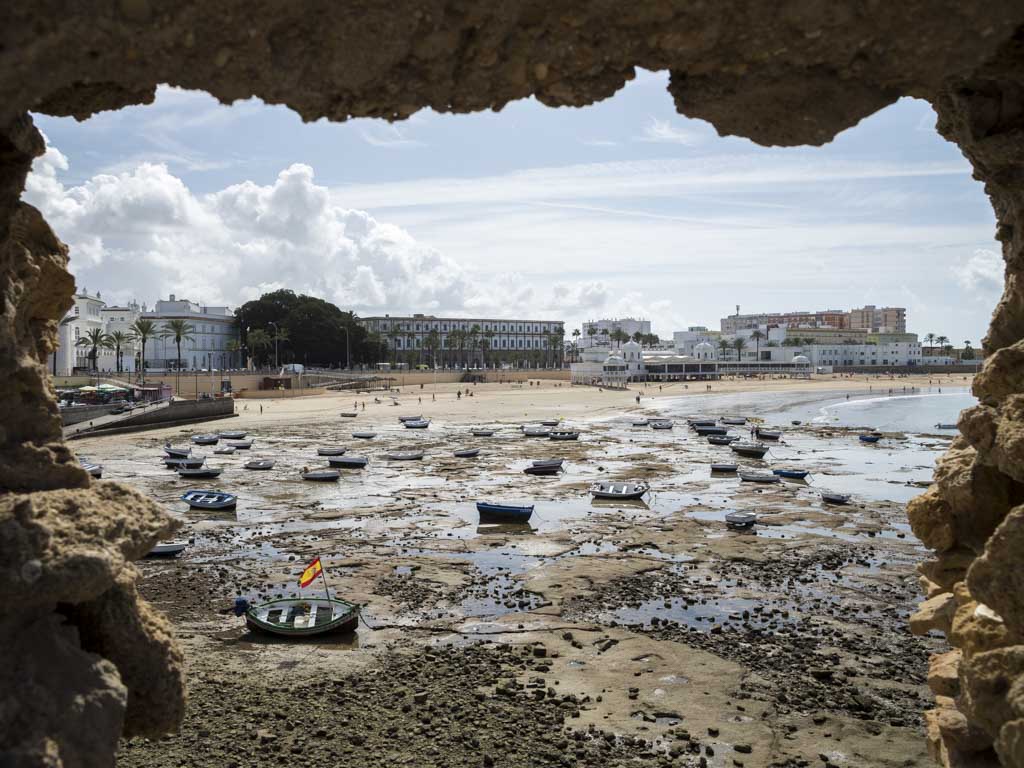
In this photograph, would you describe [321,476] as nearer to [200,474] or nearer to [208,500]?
[200,474]

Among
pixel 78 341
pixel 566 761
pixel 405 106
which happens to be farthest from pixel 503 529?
pixel 78 341

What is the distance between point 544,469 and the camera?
4038cm

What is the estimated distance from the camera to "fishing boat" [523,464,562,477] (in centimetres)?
4031

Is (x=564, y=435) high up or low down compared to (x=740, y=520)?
up

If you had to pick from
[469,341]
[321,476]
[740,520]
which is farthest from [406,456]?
[469,341]

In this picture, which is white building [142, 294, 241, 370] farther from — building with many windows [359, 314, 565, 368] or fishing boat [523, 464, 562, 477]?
fishing boat [523, 464, 562, 477]

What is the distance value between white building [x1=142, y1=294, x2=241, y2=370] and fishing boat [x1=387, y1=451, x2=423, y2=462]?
8690 cm

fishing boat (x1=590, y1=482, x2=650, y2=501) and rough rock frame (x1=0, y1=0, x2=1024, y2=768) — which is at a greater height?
rough rock frame (x1=0, y1=0, x2=1024, y2=768)

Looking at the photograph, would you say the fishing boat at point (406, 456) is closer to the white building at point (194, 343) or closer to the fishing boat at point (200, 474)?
the fishing boat at point (200, 474)

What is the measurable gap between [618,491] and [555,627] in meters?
16.0

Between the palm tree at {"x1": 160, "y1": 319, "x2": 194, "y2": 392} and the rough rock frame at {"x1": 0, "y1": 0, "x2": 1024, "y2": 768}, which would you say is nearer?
the rough rock frame at {"x1": 0, "y1": 0, "x2": 1024, "y2": 768}

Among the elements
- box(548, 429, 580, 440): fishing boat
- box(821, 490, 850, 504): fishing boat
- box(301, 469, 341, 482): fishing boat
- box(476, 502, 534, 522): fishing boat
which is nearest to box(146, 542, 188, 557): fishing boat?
box(476, 502, 534, 522): fishing boat

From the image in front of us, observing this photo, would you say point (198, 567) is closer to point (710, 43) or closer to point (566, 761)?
point (566, 761)

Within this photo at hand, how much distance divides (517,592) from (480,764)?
8748 millimetres
